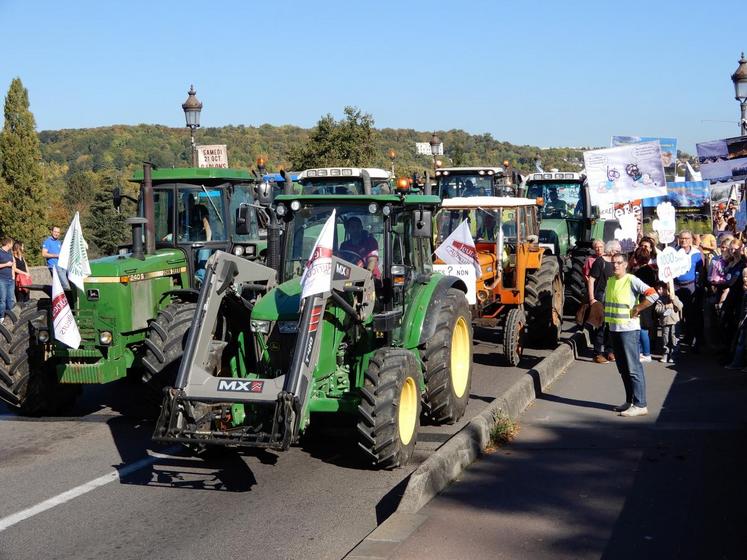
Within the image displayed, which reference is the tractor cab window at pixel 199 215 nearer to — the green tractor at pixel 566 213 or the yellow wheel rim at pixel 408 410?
the yellow wheel rim at pixel 408 410

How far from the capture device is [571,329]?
17031 mm

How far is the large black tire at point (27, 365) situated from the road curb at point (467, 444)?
4.92m

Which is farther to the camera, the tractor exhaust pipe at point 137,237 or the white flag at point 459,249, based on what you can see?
the white flag at point 459,249

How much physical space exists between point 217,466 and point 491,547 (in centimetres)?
330

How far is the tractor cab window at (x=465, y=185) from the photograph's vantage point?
18.6 m

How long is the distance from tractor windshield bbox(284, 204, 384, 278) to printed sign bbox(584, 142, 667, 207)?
8.93m

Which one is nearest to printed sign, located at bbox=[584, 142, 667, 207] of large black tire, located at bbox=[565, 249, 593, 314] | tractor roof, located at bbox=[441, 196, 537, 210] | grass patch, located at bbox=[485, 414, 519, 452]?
large black tire, located at bbox=[565, 249, 593, 314]

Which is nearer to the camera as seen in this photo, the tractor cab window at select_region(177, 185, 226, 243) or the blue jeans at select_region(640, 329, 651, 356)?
the tractor cab window at select_region(177, 185, 226, 243)

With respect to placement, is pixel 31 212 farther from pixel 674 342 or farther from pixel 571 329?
pixel 674 342

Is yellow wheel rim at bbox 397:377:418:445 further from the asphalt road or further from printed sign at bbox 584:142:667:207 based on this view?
printed sign at bbox 584:142:667:207

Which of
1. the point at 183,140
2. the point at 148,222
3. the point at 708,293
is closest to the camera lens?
the point at 148,222

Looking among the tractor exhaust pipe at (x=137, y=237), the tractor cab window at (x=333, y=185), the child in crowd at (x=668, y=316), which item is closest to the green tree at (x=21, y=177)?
the tractor cab window at (x=333, y=185)

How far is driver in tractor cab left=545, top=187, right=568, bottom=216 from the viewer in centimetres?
2081

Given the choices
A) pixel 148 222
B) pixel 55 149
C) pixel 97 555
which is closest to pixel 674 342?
pixel 148 222
